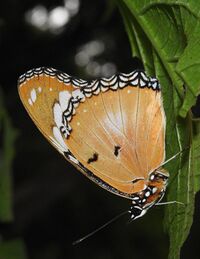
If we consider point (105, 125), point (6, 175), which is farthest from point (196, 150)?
point (6, 175)

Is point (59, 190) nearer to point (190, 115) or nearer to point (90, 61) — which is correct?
point (90, 61)

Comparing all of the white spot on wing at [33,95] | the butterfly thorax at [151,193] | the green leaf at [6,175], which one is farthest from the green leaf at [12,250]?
the white spot on wing at [33,95]

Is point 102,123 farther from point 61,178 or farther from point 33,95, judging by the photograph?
point 61,178

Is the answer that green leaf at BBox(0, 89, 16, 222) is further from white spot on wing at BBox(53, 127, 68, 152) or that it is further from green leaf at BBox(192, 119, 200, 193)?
green leaf at BBox(192, 119, 200, 193)

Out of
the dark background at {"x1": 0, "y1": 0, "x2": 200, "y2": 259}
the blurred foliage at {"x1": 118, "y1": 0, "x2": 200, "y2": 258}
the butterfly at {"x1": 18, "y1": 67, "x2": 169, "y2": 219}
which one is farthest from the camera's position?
the dark background at {"x1": 0, "y1": 0, "x2": 200, "y2": 259}

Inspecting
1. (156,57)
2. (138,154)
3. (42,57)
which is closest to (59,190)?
(42,57)

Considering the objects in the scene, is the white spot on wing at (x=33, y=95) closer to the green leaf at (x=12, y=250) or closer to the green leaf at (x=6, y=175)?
the green leaf at (x=6, y=175)

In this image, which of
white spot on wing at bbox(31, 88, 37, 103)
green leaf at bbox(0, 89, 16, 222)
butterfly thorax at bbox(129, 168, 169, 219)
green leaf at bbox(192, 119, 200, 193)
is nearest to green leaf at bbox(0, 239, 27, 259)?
green leaf at bbox(0, 89, 16, 222)
